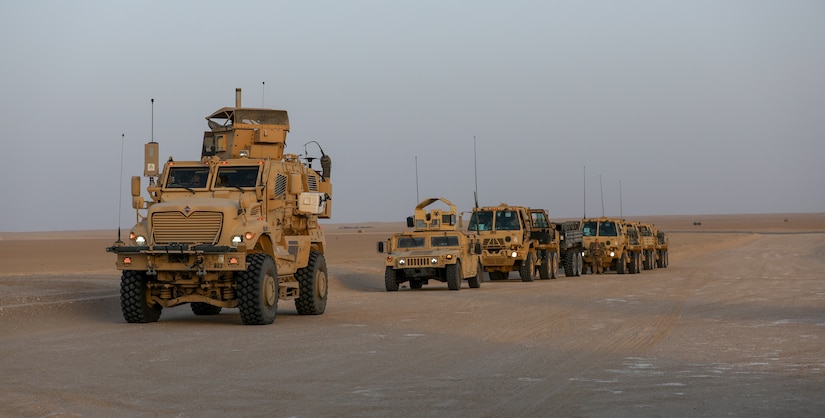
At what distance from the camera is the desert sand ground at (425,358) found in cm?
1039

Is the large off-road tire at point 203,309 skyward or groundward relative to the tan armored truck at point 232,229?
groundward

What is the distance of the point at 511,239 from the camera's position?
36844 mm

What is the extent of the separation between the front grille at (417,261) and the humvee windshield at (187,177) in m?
11.4

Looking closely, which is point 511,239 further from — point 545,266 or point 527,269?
point 545,266

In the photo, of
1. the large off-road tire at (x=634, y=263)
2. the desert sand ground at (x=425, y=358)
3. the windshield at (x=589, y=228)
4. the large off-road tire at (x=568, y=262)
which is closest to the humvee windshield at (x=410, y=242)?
the desert sand ground at (x=425, y=358)

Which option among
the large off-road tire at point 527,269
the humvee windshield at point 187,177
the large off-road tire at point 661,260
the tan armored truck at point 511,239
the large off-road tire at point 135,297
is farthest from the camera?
the large off-road tire at point 661,260

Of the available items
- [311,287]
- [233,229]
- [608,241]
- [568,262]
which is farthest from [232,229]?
[608,241]

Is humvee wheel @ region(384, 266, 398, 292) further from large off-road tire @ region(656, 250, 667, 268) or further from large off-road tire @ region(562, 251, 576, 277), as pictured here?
large off-road tire @ region(656, 250, 667, 268)

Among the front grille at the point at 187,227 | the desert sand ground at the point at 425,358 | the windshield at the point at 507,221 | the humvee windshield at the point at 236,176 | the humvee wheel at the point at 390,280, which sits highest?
the humvee windshield at the point at 236,176

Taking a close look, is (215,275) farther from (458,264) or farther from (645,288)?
(645,288)

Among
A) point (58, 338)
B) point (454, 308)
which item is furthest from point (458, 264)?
point (58, 338)

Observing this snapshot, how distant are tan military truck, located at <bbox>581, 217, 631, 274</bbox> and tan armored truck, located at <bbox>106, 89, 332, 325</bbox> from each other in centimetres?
2301

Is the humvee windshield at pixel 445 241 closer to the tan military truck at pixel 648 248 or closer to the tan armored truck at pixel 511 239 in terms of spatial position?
the tan armored truck at pixel 511 239

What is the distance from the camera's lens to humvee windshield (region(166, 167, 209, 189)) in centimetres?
2031
